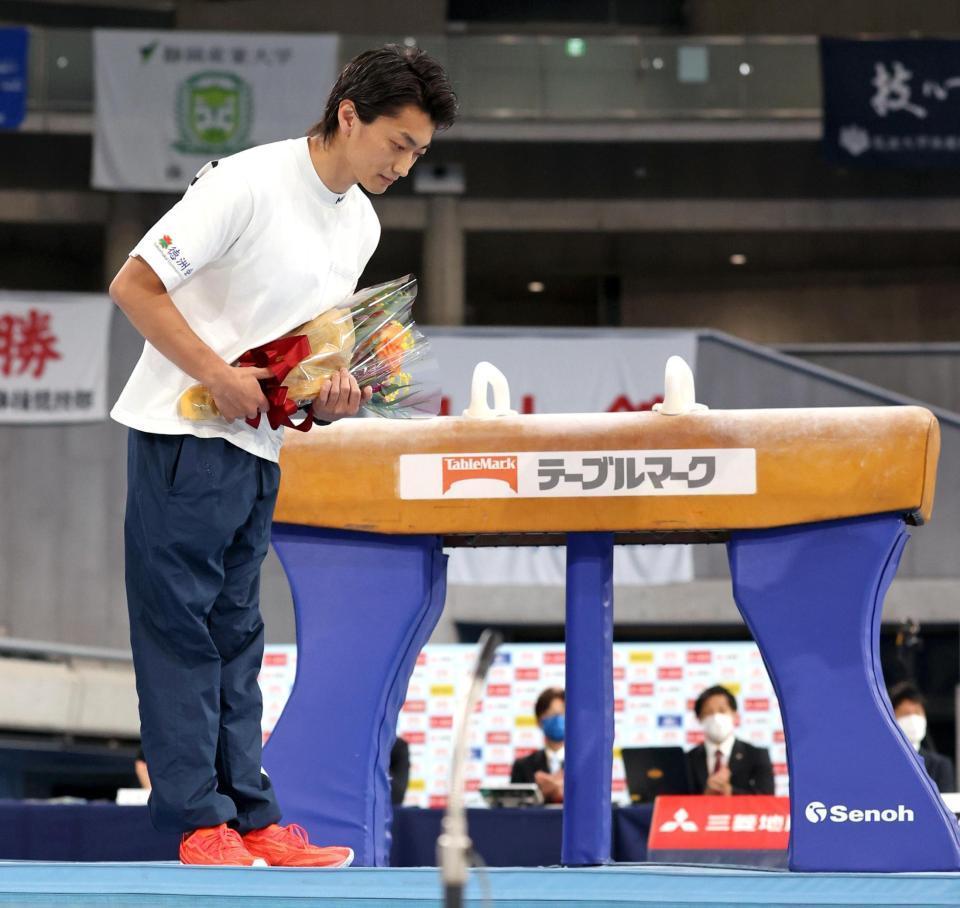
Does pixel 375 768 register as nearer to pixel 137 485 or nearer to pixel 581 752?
pixel 581 752

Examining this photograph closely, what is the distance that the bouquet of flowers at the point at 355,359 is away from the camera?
2.02 metres

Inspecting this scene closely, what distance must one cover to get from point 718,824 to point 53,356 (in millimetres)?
7693

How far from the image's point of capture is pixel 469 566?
9961 millimetres

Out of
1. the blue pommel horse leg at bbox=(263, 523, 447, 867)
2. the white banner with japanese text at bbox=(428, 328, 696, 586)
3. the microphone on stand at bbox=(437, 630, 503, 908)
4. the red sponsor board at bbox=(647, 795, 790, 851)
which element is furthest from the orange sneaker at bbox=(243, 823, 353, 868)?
the white banner with japanese text at bbox=(428, 328, 696, 586)

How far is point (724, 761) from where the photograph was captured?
5836mm

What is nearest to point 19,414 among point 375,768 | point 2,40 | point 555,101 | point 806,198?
point 2,40

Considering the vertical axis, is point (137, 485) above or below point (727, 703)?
above

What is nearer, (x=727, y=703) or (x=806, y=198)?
(x=727, y=703)

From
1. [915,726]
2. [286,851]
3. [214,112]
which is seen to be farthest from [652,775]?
[214,112]

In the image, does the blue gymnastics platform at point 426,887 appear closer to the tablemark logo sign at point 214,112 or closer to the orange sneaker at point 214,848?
the orange sneaker at point 214,848

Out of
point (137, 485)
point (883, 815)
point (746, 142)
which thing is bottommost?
point (883, 815)

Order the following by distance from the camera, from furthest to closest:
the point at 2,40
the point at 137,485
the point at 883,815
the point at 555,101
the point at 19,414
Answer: the point at 555,101, the point at 2,40, the point at 19,414, the point at 883,815, the point at 137,485

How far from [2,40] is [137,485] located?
11328mm

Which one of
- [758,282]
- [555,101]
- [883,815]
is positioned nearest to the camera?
[883,815]
